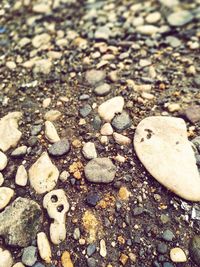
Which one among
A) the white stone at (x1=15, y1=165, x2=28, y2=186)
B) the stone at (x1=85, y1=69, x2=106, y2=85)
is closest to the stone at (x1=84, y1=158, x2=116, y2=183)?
the white stone at (x1=15, y1=165, x2=28, y2=186)

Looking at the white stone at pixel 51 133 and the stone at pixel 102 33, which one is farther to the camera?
the stone at pixel 102 33

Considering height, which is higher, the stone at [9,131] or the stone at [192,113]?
the stone at [9,131]

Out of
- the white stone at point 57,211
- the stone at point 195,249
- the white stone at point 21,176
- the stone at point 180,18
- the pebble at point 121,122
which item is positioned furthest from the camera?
the stone at point 180,18

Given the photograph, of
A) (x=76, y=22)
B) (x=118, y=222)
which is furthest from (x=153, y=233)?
(x=76, y=22)

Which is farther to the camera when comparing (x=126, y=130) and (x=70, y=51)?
(x=70, y=51)

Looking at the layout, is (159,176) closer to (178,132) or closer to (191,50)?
(178,132)

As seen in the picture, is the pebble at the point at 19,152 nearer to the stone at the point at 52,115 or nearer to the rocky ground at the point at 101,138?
the rocky ground at the point at 101,138

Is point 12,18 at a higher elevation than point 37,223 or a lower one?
higher

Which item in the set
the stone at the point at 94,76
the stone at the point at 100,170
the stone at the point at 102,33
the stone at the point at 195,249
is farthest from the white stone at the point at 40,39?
the stone at the point at 195,249
